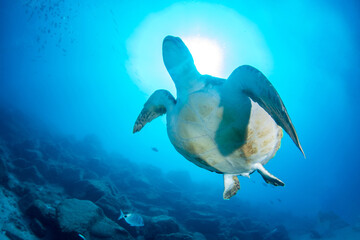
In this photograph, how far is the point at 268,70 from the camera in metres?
24.3

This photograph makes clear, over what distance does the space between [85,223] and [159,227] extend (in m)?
2.52

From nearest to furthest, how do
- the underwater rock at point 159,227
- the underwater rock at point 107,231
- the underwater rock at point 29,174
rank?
the underwater rock at point 107,231 → the underwater rock at point 159,227 → the underwater rock at point 29,174

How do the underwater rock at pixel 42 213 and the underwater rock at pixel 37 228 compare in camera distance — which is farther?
the underwater rock at pixel 42 213

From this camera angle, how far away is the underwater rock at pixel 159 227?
210 inches

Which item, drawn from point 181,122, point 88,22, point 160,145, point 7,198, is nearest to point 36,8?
point 88,22

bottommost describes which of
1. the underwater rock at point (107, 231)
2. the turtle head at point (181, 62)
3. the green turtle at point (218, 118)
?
the underwater rock at point (107, 231)

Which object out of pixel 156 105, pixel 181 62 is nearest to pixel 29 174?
pixel 156 105

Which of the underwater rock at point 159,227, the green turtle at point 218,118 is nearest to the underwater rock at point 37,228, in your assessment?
the underwater rock at point 159,227

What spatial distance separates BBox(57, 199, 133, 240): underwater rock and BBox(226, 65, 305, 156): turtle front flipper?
15.3 ft

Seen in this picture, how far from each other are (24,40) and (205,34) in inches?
1565

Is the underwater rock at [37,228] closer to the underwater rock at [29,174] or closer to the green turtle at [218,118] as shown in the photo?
the green turtle at [218,118]

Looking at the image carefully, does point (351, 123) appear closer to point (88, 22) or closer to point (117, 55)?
point (117, 55)

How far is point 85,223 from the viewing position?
3.95 meters

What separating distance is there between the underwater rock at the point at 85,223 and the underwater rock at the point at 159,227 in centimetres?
144
